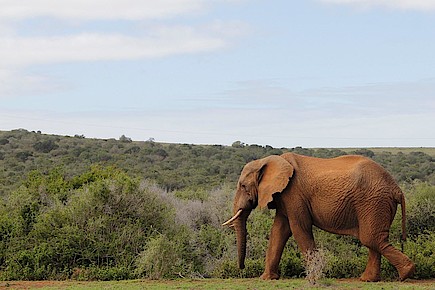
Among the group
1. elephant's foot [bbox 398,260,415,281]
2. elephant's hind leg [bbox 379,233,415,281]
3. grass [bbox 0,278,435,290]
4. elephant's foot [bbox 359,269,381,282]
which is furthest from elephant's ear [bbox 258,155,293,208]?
elephant's foot [bbox 398,260,415,281]

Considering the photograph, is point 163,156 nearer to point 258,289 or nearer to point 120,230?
point 120,230

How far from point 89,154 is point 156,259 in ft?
124

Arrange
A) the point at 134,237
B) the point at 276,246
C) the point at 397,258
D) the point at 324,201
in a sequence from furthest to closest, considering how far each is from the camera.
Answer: the point at 134,237
the point at 276,246
the point at 324,201
the point at 397,258

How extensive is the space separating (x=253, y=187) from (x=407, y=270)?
345 centimetres

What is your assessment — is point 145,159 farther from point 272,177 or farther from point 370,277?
point 370,277

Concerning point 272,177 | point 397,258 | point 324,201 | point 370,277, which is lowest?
point 370,277

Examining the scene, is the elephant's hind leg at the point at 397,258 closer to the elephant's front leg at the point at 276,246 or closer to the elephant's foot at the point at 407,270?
the elephant's foot at the point at 407,270

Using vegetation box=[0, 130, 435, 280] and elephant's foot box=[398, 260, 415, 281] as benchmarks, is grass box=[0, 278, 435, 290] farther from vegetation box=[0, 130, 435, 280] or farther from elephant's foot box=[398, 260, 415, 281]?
vegetation box=[0, 130, 435, 280]

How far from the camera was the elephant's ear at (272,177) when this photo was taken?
50.6 ft

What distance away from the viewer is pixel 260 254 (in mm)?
20641

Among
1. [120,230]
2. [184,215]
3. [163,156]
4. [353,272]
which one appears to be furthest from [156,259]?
[163,156]

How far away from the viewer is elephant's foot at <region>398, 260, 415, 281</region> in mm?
15070

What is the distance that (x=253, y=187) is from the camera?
16000 millimetres

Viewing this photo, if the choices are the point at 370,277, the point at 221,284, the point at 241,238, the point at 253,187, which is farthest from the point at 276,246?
the point at 370,277
